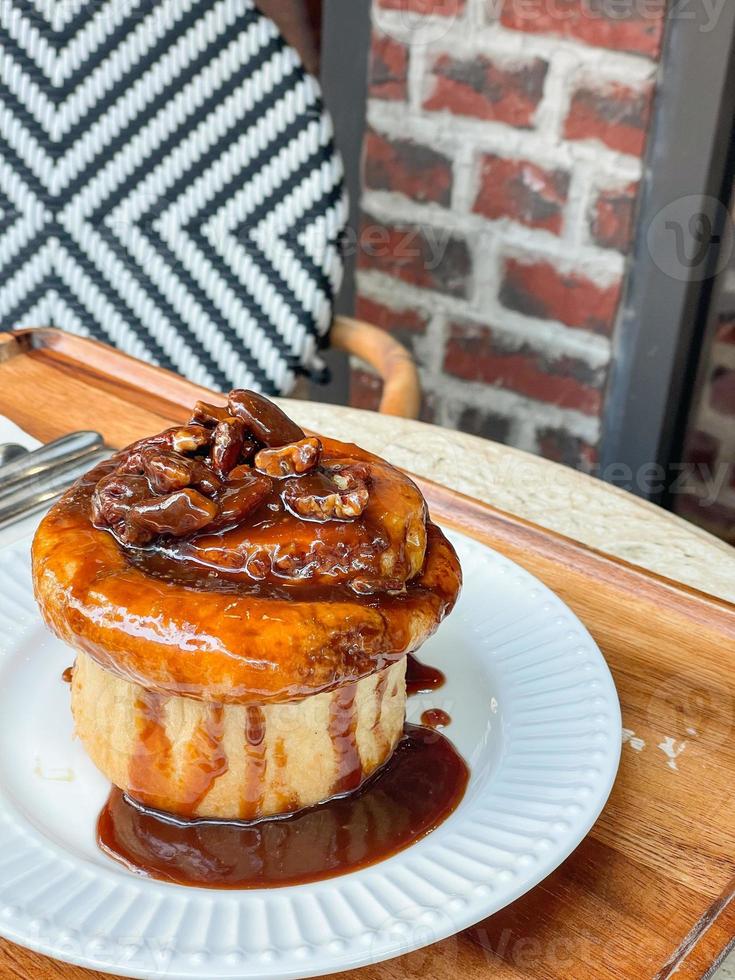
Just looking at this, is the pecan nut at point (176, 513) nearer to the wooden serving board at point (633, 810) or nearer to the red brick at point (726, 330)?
the wooden serving board at point (633, 810)

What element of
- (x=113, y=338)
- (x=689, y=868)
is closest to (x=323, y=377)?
(x=113, y=338)

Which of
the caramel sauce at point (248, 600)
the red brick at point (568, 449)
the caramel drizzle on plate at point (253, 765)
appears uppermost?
the caramel sauce at point (248, 600)

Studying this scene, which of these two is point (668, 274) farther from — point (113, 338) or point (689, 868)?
point (689, 868)

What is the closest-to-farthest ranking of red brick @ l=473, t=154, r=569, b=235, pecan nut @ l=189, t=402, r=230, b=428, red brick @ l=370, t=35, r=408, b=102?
pecan nut @ l=189, t=402, r=230, b=428, red brick @ l=473, t=154, r=569, b=235, red brick @ l=370, t=35, r=408, b=102

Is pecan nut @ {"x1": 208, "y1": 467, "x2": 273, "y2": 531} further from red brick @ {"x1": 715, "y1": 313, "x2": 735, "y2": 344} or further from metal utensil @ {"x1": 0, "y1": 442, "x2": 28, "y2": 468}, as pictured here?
red brick @ {"x1": 715, "y1": 313, "x2": 735, "y2": 344}

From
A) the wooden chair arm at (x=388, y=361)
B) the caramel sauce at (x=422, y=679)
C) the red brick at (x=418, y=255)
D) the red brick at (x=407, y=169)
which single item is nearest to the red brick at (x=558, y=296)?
the red brick at (x=418, y=255)

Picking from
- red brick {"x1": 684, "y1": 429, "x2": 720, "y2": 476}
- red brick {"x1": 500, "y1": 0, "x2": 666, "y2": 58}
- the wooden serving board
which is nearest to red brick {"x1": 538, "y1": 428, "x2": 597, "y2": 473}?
red brick {"x1": 684, "y1": 429, "x2": 720, "y2": 476}
